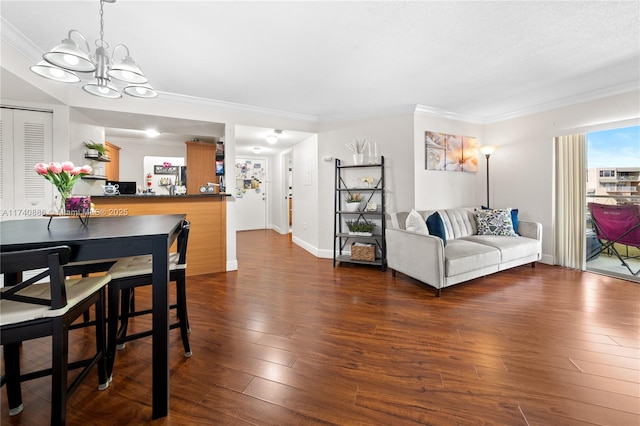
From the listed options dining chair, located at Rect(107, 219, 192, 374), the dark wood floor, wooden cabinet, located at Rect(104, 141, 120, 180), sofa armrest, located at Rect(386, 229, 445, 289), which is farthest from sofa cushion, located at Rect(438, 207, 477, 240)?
wooden cabinet, located at Rect(104, 141, 120, 180)

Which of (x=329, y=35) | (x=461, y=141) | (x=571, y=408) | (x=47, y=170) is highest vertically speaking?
(x=329, y=35)

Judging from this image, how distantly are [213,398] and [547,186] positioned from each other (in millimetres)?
4854

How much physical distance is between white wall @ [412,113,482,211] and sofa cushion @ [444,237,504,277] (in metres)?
1.01

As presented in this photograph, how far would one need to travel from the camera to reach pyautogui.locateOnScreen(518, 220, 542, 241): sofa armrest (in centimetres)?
362

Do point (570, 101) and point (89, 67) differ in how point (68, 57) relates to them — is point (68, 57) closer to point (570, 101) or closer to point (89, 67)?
point (89, 67)

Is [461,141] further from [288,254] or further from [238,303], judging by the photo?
[238,303]

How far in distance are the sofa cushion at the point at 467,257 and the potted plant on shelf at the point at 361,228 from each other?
108cm

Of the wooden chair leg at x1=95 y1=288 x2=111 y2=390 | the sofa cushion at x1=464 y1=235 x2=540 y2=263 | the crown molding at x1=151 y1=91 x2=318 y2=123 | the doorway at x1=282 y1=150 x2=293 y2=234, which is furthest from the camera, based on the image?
the doorway at x1=282 y1=150 x2=293 y2=234

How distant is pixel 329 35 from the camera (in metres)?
2.12

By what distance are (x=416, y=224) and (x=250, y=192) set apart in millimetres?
5453

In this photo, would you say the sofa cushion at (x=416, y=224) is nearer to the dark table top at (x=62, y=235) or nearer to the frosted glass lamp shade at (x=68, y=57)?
the dark table top at (x=62, y=235)

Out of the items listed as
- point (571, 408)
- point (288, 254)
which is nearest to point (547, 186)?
point (571, 408)

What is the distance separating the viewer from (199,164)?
17.2ft

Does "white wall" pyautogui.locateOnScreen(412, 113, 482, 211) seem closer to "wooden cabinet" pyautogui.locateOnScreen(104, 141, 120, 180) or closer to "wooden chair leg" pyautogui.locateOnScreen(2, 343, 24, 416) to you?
"wooden chair leg" pyautogui.locateOnScreen(2, 343, 24, 416)
